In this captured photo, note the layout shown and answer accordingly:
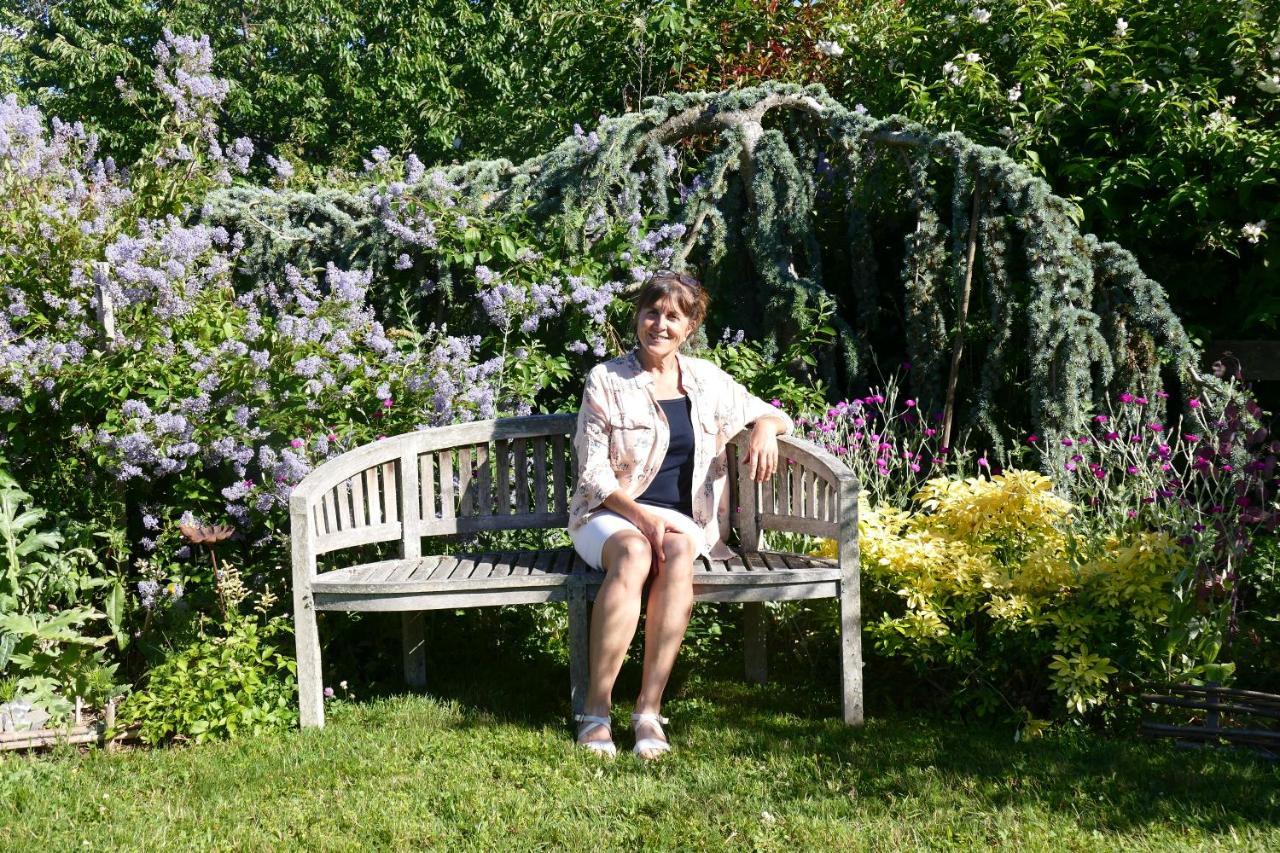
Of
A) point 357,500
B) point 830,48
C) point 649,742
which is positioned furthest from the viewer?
point 830,48

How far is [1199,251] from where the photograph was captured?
5.55m

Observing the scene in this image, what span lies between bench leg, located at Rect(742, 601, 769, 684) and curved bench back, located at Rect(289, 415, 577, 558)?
78 cm

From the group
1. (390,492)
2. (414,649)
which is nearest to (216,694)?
(414,649)

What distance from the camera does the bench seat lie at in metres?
3.61

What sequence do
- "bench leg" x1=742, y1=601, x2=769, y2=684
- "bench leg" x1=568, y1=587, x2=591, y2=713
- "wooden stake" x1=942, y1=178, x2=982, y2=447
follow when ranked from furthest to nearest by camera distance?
1. "wooden stake" x1=942, y1=178, x2=982, y2=447
2. "bench leg" x1=742, y1=601, x2=769, y2=684
3. "bench leg" x1=568, y1=587, x2=591, y2=713

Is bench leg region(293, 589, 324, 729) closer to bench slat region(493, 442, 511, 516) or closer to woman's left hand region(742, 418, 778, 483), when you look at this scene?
bench slat region(493, 442, 511, 516)

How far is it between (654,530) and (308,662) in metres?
1.17

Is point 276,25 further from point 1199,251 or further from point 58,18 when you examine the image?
point 1199,251

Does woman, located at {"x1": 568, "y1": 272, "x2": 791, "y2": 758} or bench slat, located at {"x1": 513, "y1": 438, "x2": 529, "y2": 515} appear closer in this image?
woman, located at {"x1": 568, "y1": 272, "x2": 791, "y2": 758}

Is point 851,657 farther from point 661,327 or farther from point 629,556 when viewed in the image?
point 661,327

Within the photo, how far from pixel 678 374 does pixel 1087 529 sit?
1553 mm

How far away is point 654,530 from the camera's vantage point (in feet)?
11.7

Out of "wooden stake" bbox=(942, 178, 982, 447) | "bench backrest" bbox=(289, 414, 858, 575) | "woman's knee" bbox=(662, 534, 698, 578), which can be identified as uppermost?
"wooden stake" bbox=(942, 178, 982, 447)

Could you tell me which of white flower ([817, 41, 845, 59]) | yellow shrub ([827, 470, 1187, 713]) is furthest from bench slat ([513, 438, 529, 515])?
white flower ([817, 41, 845, 59])
